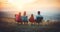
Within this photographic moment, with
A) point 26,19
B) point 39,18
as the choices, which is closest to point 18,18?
point 26,19

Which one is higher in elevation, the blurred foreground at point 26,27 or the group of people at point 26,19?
the group of people at point 26,19

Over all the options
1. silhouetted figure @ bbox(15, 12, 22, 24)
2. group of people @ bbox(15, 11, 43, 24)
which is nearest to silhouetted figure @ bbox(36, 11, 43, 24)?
group of people @ bbox(15, 11, 43, 24)

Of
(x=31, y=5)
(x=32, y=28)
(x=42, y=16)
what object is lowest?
(x=32, y=28)

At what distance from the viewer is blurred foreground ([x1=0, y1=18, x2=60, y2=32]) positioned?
1.11 metres

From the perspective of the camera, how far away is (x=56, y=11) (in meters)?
1.11

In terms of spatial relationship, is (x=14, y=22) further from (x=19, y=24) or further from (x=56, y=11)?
(x=56, y=11)

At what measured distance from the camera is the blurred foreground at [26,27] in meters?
1.11

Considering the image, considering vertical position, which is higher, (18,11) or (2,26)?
(18,11)

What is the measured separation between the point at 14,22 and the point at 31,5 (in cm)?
24

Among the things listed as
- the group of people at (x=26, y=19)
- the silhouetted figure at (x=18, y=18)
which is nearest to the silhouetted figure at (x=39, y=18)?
the group of people at (x=26, y=19)

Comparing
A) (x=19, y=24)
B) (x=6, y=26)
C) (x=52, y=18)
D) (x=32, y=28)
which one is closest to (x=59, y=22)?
(x=52, y=18)

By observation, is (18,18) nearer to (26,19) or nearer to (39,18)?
(26,19)

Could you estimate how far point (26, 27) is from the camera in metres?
1.11

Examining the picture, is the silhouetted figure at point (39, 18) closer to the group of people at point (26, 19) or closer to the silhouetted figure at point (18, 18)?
the group of people at point (26, 19)
